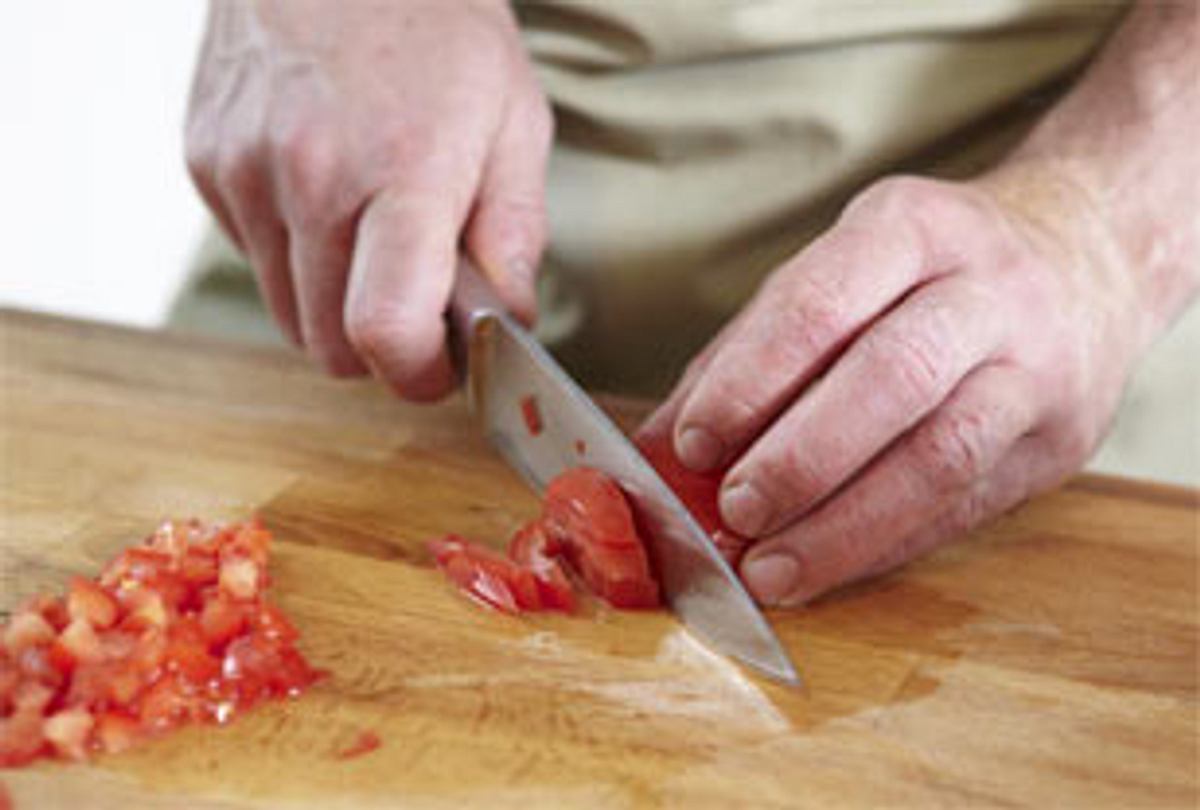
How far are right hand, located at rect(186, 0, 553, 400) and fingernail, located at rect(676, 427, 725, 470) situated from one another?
0.32m

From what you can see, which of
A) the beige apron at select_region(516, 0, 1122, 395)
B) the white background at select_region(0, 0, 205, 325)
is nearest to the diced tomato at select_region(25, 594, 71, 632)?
the beige apron at select_region(516, 0, 1122, 395)

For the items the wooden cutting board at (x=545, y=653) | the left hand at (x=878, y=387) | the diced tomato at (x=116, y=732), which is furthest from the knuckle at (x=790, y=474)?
the diced tomato at (x=116, y=732)

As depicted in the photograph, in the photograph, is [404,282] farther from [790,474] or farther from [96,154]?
[96,154]

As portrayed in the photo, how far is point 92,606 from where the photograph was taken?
1.17m

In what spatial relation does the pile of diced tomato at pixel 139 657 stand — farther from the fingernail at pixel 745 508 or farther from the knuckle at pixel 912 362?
the knuckle at pixel 912 362

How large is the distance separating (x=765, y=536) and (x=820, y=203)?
650 millimetres

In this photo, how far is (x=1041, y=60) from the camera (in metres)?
1.79

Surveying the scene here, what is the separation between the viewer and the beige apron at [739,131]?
177 cm

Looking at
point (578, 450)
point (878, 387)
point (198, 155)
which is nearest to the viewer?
point (878, 387)

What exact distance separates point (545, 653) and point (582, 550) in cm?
12

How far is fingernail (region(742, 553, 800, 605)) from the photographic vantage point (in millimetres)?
1277

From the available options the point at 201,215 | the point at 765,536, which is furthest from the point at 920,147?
the point at 201,215

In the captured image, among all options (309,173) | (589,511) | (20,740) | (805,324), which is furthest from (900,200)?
(20,740)

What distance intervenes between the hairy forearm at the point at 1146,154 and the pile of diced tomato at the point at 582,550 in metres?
0.51
